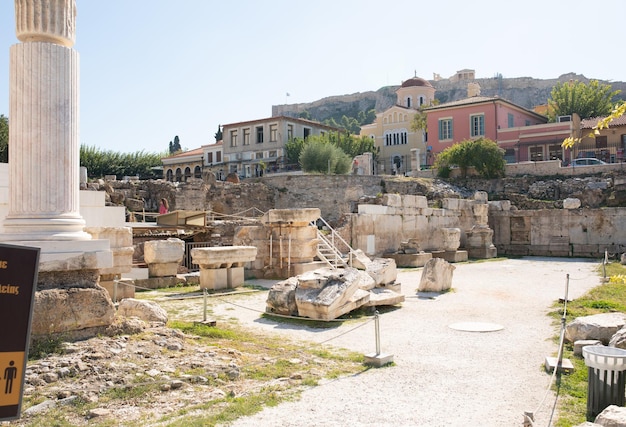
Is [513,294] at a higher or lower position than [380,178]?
lower

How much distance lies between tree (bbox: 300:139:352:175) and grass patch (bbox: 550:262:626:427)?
29.4m

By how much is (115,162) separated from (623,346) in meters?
44.5

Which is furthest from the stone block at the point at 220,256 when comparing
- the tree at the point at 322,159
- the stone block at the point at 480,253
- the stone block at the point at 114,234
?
the tree at the point at 322,159

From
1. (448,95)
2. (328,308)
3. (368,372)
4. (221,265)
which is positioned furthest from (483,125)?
(448,95)

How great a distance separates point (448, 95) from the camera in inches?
3578

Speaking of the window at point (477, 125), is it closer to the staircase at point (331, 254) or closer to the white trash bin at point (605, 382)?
the staircase at point (331, 254)

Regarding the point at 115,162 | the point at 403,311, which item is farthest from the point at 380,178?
the point at 403,311

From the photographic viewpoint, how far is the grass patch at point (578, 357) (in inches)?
195

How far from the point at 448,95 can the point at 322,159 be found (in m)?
56.6

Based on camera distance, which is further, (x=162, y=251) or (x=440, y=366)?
→ (x=162, y=251)

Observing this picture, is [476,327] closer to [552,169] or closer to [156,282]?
[156,282]

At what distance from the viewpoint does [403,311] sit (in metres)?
10.4

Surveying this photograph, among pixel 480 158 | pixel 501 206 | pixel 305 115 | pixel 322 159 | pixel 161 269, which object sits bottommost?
pixel 161 269

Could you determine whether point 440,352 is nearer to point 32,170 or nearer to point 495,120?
point 32,170
